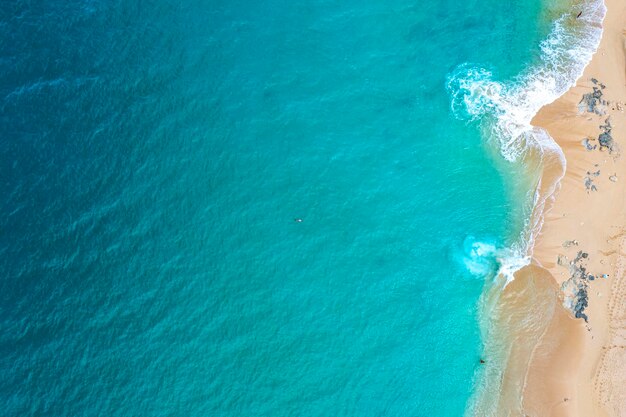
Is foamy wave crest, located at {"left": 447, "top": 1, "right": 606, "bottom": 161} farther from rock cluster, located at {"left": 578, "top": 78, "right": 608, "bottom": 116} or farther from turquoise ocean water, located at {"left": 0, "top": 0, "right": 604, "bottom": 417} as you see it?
rock cluster, located at {"left": 578, "top": 78, "right": 608, "bottom": 116}

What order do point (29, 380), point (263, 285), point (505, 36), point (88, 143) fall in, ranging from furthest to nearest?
1. point (505, 36)
2. point (88, 143)
3. point (263, 285)
4. point (29, 380)

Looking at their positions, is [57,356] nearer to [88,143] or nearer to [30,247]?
[30,247]

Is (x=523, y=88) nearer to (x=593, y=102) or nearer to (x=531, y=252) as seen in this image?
(x=593, y=102)

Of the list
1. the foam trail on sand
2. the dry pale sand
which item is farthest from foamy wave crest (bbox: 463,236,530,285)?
the dry pale sand

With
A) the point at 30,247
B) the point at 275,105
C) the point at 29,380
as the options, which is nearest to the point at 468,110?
the point at 275,105

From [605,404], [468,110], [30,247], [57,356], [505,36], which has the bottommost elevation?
[605,404]

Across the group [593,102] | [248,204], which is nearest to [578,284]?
[593,102]

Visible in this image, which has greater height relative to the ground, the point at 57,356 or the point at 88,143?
the point at 88,143

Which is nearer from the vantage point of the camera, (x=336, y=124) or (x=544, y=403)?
(x=544, y=403)
